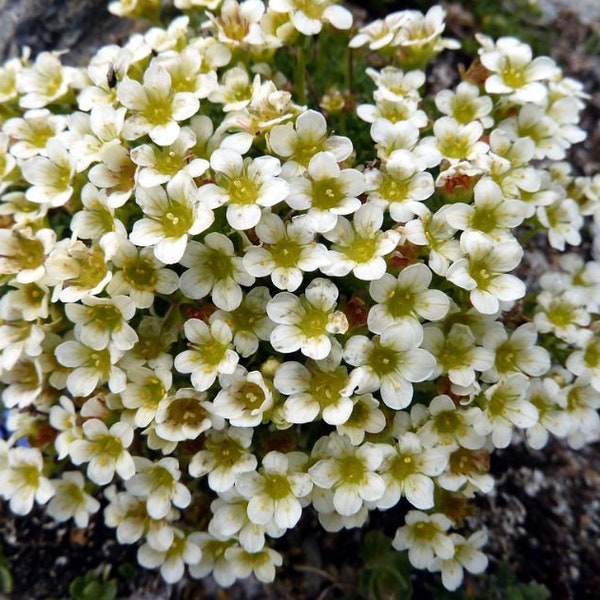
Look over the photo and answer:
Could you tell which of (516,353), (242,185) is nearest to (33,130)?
(242,185)

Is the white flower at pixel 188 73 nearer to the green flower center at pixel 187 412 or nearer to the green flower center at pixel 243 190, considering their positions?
the green flower center at pixel 243 190

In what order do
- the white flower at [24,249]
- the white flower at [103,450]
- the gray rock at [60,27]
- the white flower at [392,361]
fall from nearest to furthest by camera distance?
the white flower at [392,361], the white flower at [103,450], the white flower at [24,249], the gray rock at [60,27]

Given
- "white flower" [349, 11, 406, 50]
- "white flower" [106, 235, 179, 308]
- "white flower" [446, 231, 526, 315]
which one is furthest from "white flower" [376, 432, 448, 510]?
"white flower" [349, 11, 406, 50]

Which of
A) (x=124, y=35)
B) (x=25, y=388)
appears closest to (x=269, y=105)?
(x=25, y=388)

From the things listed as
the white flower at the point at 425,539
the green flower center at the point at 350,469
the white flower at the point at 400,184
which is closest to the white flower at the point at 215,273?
the white flower at the point at 400,184

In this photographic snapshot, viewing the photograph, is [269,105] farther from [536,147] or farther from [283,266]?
[536,147]

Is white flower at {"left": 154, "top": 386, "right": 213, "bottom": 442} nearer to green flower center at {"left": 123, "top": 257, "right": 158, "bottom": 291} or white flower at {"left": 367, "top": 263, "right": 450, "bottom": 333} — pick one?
green flower center at {"left": 123, "top": 257, "right": 158, "bottom": 291}

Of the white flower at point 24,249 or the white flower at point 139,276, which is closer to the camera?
the white flower at point 139,276
